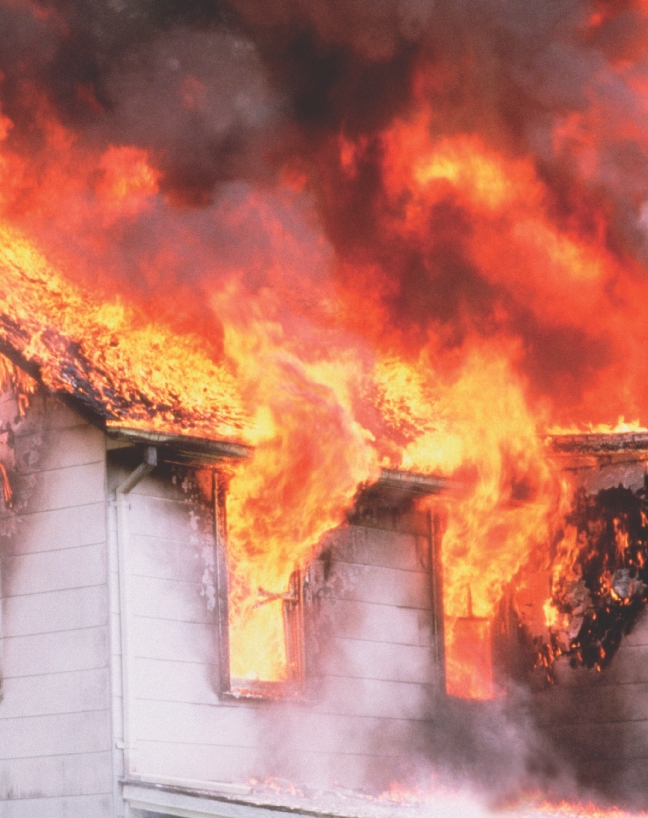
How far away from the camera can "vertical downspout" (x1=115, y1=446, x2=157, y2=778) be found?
13.5m

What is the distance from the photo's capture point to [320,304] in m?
22.5

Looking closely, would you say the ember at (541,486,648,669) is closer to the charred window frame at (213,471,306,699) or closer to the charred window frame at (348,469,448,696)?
the charred window frame at (348,469,448,696)

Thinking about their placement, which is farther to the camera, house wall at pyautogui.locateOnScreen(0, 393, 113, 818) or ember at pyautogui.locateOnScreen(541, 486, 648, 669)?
ember at pyautogui.locateOnScreen(541, 486, 648, 669)

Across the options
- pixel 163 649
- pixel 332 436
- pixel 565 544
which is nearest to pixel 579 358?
pixel 565 544

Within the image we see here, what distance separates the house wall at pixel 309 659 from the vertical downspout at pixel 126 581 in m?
0.07

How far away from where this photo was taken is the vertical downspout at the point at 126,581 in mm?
13508

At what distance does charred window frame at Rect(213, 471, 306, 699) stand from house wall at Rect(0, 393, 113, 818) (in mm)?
1334

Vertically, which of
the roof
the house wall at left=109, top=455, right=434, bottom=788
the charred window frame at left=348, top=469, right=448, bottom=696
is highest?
the roof

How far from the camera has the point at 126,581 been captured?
1389cm

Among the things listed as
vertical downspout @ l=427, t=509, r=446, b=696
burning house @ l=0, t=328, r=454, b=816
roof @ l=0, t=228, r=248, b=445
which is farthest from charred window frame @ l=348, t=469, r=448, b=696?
roof @ l=0, t=228, r=248, b=445

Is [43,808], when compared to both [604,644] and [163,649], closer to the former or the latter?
[163,649]

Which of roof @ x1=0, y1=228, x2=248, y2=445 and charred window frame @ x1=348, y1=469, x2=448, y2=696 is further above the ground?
roof @ x1=0, y1=228, x2=248, y2=445

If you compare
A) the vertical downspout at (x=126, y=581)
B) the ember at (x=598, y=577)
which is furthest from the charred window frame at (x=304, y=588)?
the ember at (x=598, y=577)

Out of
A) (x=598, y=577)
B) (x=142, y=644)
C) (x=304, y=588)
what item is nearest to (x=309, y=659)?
(x=304, y=588)
